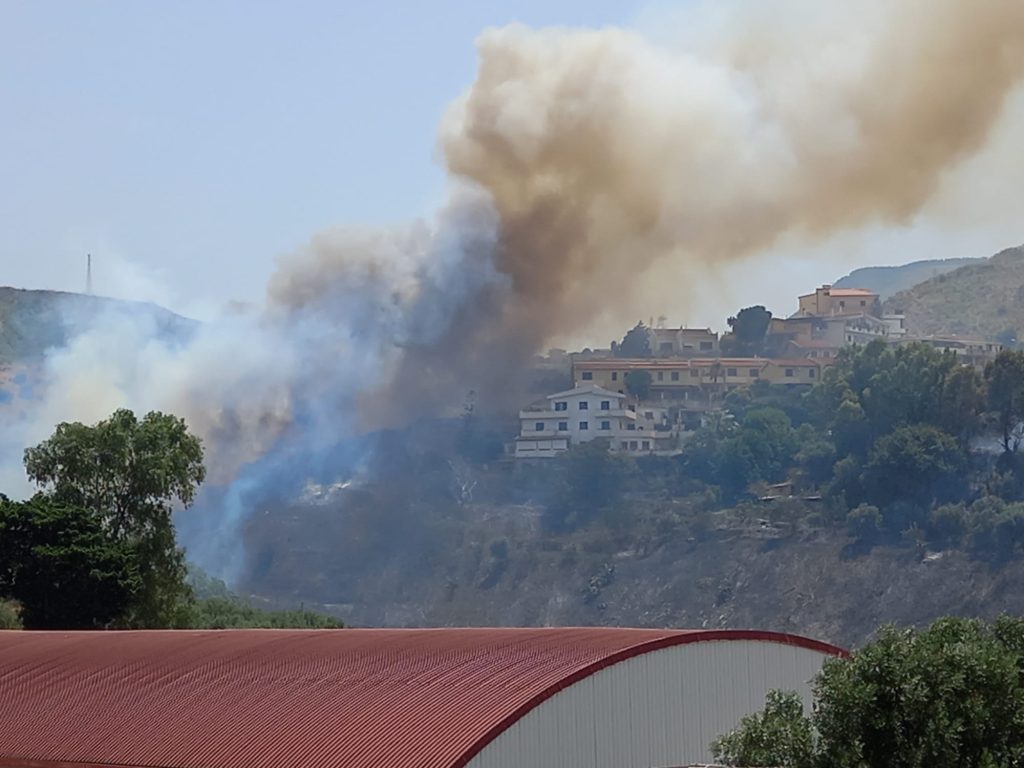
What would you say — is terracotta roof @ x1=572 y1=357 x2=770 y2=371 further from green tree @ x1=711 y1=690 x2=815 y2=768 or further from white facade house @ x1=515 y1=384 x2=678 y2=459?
green tree @ x1=711 y1=690 x2=815 y2=768

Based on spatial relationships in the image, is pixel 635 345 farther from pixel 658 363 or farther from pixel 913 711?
pixel 913 711

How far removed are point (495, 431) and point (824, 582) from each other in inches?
1499

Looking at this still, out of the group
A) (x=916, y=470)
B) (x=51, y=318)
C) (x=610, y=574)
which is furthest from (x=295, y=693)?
(x=51, y=318)

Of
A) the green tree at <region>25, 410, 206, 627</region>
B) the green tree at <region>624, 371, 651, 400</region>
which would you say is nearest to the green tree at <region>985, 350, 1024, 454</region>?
the green tree at <region>624, 371, 651, 400</region>

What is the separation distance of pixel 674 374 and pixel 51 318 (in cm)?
5195

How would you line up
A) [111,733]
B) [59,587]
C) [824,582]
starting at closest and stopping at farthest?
1. [111,733]
2. [59,587]
3. [824,582]

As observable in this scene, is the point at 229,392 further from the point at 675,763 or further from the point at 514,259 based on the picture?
the point at 675,763

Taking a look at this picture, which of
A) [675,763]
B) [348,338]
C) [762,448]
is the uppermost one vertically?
[348,338]

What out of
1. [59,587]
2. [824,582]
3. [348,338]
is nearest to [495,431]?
[348,338]

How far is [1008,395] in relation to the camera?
13200cm

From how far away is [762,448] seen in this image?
465ft

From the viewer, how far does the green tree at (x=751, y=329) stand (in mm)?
166000

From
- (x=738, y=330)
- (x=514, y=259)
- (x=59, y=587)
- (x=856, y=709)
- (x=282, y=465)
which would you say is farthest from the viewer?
(x=738, y=330)

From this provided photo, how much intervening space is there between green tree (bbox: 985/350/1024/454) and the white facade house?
2826 centimetres
